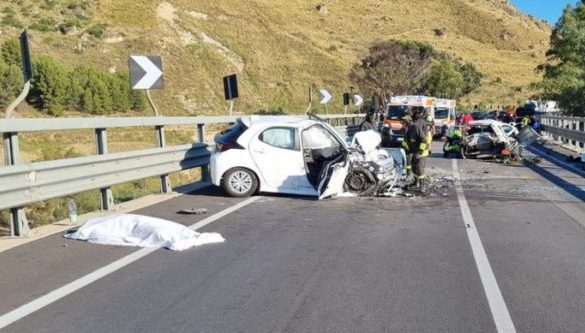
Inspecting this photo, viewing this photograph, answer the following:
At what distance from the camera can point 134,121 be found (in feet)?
35.6

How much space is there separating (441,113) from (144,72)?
913 inches

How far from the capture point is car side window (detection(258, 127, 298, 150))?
12.0 m

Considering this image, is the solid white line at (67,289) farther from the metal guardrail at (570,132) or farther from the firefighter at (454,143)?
the metal guardrail at (570,132)

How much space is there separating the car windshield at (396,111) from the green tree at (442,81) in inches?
1508

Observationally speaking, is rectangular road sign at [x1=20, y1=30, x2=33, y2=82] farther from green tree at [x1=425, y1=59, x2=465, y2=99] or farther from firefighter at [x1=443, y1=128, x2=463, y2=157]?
green tree at [x1=425, y1=59, x2=465, y2=99]

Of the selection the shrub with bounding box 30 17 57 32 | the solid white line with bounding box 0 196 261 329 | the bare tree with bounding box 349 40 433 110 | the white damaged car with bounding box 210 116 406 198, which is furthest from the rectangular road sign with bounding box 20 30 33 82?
the bare tree with bounding box 349 40 433 110

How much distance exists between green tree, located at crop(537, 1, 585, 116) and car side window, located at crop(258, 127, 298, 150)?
25193mm

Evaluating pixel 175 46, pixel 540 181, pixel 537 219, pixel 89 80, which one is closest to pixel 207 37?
pixel 175 46

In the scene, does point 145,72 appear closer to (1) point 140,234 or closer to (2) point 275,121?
(2) point 275,121

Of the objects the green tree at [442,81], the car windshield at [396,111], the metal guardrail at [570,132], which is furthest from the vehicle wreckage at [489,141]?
the green tree at [442,81]

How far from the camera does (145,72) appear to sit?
1277 cm

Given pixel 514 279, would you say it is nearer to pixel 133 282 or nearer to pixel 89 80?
pixel 133 282

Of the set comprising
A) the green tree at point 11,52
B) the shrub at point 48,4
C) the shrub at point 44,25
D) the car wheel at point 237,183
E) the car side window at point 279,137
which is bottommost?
the car wheel at point 237,183

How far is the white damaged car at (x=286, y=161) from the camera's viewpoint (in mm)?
11922
